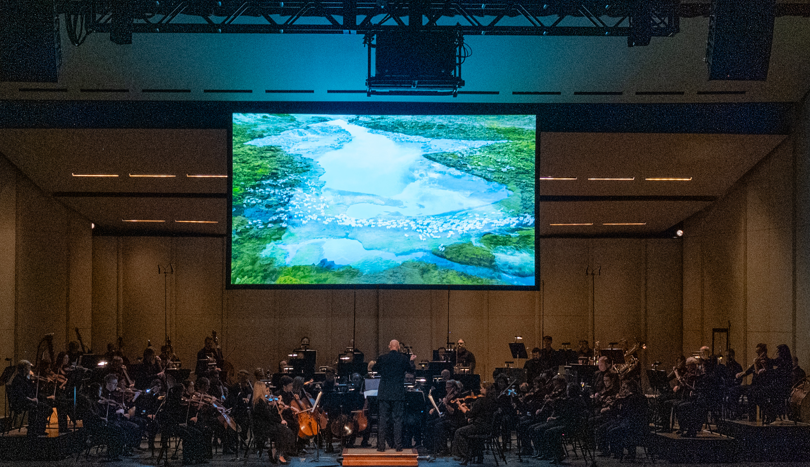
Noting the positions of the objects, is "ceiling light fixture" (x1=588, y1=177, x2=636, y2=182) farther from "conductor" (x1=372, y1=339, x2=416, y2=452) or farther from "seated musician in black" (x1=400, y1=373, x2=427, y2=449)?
"conductor" (x1=372, y1=339, x2=416, y2=452)

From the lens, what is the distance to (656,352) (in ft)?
71.2

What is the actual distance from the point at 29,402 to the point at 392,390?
5.56m

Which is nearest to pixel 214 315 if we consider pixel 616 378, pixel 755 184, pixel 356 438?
pixel 356 438

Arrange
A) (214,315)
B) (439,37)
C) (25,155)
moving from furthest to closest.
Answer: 1. (214,315)
2. (25,155)
3. (439,37)

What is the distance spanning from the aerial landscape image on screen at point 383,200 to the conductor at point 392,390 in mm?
1844

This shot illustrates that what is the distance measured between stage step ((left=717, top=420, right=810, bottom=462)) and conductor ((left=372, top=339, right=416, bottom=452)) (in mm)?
5335

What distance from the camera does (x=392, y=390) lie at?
10922mm

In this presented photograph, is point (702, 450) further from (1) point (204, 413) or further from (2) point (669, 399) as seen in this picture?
(1) point (204, 413)

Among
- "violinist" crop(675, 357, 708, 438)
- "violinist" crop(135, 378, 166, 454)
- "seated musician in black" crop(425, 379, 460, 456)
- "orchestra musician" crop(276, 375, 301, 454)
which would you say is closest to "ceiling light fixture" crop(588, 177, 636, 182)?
"violinist" crop(675, 357, 708, 438)

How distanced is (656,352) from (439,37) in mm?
14269

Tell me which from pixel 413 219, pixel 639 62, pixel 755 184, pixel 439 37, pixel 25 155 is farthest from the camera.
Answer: pixel 755 184

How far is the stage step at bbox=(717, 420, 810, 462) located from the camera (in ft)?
40.6

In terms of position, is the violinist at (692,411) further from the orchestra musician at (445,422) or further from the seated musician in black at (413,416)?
the seated musician in black at (413,416)

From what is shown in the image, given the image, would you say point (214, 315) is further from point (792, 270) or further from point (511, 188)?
point (792, 270)
